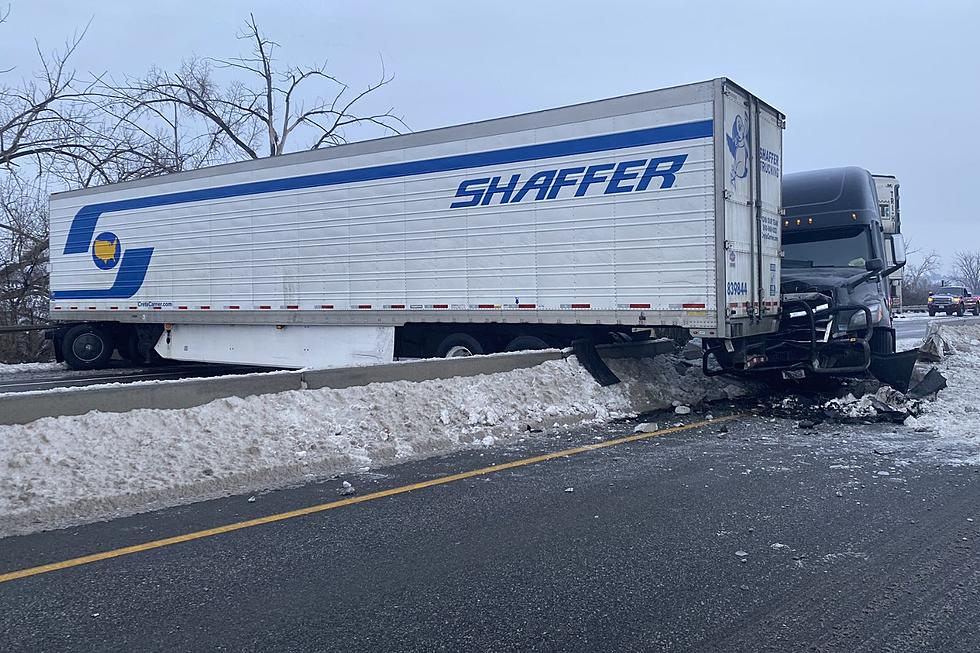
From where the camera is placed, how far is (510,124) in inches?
490

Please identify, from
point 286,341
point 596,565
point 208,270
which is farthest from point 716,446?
point 208,270

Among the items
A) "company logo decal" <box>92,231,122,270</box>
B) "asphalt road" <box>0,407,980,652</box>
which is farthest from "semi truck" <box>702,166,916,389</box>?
"company logo decal" <box>92,231,122,270</box>

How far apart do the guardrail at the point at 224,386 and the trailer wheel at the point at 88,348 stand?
12.3 metres

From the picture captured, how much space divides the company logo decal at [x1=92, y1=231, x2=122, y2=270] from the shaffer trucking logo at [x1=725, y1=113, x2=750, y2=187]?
13323 millimetres

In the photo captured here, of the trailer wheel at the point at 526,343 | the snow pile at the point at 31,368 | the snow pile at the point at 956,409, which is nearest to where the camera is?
the snow pile at the point at 956,409

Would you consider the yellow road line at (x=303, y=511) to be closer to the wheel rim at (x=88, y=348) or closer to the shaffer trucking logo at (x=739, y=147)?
the shaffer trucking logo at (x=739, y=147)

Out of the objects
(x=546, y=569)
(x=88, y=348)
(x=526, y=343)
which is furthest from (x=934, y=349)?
(x=88, y=348)

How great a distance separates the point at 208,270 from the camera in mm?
16656

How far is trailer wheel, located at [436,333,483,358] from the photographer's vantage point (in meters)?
13.2

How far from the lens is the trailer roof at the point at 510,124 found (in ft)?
35.9

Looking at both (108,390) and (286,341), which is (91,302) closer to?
(286,341)

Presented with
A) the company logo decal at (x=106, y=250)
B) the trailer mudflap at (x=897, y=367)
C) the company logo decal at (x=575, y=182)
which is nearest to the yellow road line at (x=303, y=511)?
the company logo decal at (x=575, y=182)

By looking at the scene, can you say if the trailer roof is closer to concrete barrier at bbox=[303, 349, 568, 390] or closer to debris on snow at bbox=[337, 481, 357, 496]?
concrete barrier at bbox=[303, 349, 568, 390]

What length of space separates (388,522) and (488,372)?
15.8 ft
